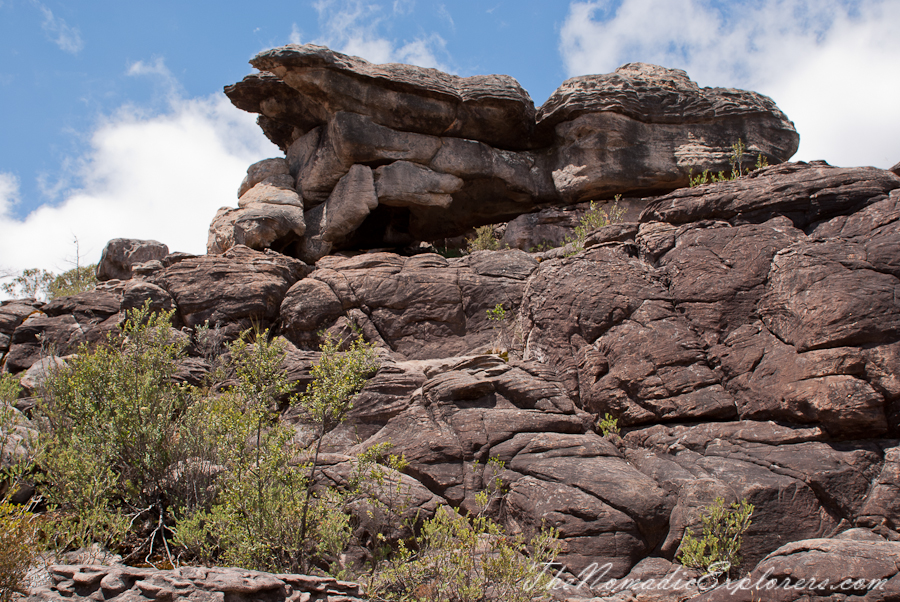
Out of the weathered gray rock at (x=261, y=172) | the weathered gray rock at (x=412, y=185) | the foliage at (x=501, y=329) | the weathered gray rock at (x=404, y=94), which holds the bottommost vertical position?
the foliage at (x=501, y=329)

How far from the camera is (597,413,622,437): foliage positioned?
29.7ft

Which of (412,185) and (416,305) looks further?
(412,185)

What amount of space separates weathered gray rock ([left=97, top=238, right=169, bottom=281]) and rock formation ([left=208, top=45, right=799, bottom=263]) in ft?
5.65

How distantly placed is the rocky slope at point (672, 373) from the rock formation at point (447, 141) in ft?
16.6

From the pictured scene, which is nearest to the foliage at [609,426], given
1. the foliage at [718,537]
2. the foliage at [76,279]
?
the foliage at [718,537]

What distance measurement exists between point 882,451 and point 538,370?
4998 millimetres

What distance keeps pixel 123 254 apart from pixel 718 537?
1703 centimetres

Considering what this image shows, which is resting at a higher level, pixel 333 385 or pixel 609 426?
pixel 333 385

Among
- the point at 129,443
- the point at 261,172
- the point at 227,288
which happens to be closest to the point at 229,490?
the point at 129,443

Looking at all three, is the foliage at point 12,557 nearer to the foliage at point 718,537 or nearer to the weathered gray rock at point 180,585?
the weathered gray rock at point 180,585

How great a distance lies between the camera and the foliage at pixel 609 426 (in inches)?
356

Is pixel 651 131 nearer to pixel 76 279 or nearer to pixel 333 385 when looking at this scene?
pixel 333 385

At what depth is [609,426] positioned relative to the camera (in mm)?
9086

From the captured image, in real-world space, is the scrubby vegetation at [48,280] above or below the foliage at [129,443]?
above
